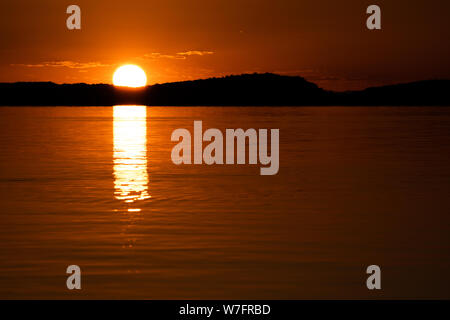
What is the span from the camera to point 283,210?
755 inches

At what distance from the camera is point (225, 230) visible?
1648 cm

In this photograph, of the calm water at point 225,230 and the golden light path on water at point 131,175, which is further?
the golden light path on water at point 131,175

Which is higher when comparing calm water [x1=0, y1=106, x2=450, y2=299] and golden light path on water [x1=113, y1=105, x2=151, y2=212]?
golden light path on water [x1=113, y1=105, x2=151, y2=212]

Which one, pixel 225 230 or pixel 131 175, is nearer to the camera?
pixel 225 230

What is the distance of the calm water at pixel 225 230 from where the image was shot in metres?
12.2

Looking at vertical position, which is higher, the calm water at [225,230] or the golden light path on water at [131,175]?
the golden light path on water at [131,175]

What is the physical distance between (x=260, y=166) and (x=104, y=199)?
35.0ft

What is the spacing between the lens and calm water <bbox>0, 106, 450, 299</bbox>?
12234 millimetres

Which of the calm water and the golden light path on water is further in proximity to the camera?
the golden light path on water

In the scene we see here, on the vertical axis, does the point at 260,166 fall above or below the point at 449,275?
above

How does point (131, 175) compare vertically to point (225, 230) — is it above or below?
above
